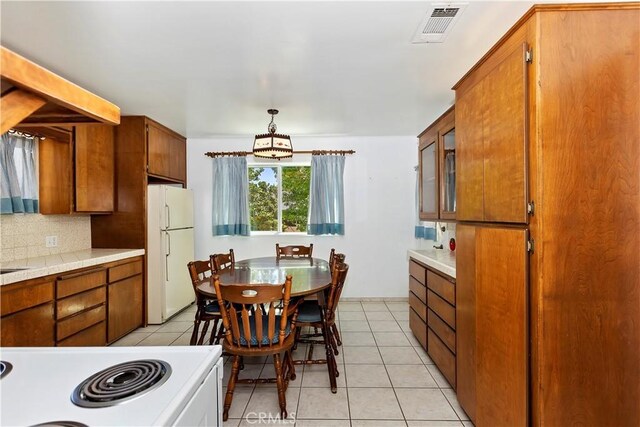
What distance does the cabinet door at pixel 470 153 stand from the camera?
69.4 inches

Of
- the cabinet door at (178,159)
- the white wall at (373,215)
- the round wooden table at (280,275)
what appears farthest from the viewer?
the white wall at (373,215)

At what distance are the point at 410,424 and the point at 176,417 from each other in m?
1.79

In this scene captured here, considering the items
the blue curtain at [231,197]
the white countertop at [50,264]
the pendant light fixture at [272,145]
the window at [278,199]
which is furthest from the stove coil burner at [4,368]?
the window at [278,199]

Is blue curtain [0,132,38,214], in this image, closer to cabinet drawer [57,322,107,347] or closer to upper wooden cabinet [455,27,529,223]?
cabinet drawer [57,322,107,347]

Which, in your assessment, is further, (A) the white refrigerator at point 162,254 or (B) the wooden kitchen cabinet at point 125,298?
(A) the white refrigerator at point 162,254

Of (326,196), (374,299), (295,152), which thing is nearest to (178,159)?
(295,152)

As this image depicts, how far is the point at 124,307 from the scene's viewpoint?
3.35 metres

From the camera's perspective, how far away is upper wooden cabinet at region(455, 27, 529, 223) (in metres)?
1.39

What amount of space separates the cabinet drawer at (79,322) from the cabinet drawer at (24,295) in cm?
28

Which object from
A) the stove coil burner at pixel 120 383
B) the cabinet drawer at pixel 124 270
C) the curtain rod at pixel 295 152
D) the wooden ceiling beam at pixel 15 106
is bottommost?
the cabinet drawer at pixel 124 270

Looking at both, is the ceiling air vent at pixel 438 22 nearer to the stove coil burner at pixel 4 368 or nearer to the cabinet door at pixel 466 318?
the cabinet door at pixel 466 318

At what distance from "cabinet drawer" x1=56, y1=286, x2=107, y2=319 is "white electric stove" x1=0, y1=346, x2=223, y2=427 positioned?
186 cm

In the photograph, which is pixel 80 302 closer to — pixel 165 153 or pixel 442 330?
pixel 165 153

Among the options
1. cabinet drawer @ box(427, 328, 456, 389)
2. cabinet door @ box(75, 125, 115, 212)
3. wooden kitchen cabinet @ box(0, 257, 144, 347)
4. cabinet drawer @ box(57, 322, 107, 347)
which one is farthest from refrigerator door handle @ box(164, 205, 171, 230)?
cabinet drawer @ box(427, 328, 456, 389)
